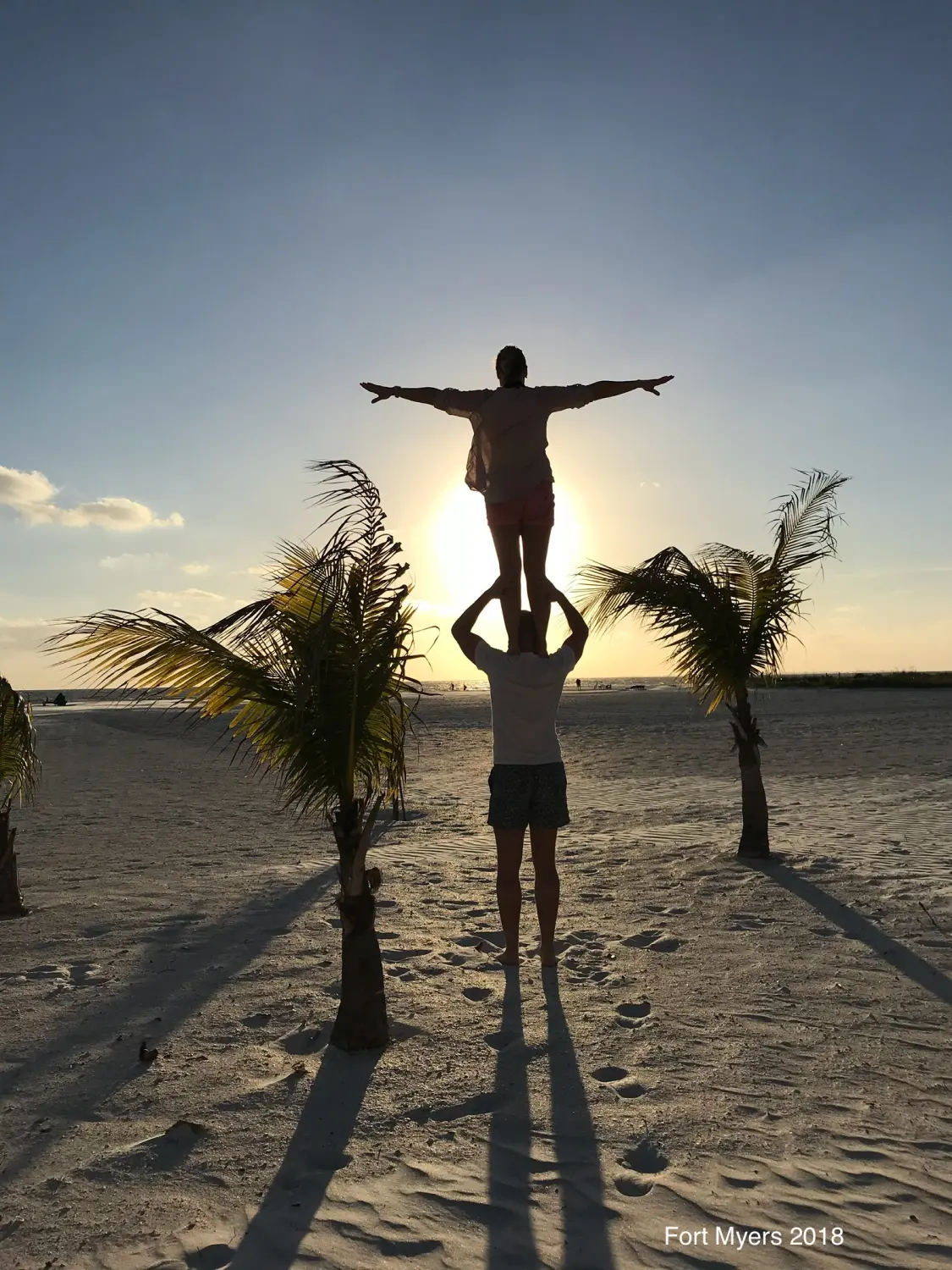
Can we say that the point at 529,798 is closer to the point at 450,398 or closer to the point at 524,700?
the point at 524,700

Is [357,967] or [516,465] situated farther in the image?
[516,465]

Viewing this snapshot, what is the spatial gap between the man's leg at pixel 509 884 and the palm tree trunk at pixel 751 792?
15.7 ft

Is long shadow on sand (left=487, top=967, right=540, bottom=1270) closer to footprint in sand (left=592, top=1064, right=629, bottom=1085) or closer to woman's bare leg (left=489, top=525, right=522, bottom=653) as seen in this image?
footprint in sand (left=592, top=1064, right=629, bottom=1085)

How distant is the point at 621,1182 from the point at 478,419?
392 centimetres

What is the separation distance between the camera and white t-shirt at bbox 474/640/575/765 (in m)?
4.99

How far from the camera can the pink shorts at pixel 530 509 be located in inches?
197

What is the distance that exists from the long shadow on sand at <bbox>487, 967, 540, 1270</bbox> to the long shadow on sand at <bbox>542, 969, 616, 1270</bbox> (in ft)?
0.41

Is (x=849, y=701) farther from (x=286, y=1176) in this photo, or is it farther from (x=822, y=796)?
(x=286, y=1176)

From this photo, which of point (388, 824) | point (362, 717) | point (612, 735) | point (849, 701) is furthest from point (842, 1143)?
point (849, 701)

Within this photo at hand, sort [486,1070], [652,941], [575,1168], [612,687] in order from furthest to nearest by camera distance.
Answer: [612,687], [652,941], [486,1070], [575,1168]

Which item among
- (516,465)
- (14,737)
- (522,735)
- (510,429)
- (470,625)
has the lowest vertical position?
(14,737)

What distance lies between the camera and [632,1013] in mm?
5062

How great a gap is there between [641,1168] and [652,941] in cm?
329

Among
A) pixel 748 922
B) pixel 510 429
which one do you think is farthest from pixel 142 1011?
pixel 748 922
